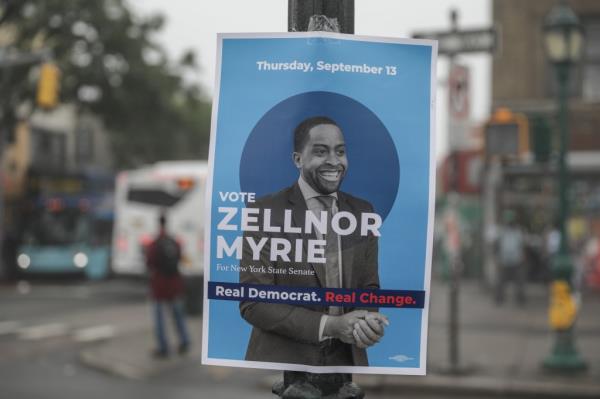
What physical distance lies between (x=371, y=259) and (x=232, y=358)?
0.48 metres

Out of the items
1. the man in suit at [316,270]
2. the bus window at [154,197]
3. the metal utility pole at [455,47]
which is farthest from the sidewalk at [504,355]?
the man in suit at [316,270]

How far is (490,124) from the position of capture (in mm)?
11594

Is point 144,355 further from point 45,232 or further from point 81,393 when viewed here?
point 45,232

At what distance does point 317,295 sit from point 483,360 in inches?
370

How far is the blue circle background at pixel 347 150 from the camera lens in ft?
8.16

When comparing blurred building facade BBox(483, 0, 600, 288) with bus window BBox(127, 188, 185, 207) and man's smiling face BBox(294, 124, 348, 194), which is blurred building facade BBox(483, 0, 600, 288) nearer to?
bus window BBox(127, 188, 185, 207)

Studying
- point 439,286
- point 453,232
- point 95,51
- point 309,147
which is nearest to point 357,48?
point 309,147

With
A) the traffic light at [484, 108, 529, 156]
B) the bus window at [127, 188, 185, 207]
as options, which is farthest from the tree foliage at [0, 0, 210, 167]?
the traffic light at [484, 108, 529, 156]

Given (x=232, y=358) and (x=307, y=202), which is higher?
(x=307, y=202)

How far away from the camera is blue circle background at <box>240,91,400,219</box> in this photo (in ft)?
8.16

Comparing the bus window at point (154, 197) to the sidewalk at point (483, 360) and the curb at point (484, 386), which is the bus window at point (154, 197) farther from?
the curb at point (484, 386)

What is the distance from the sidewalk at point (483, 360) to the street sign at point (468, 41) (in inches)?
146

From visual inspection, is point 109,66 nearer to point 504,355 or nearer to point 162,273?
point 162,273

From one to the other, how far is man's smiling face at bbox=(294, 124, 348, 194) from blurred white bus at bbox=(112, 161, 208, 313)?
54.6ft
